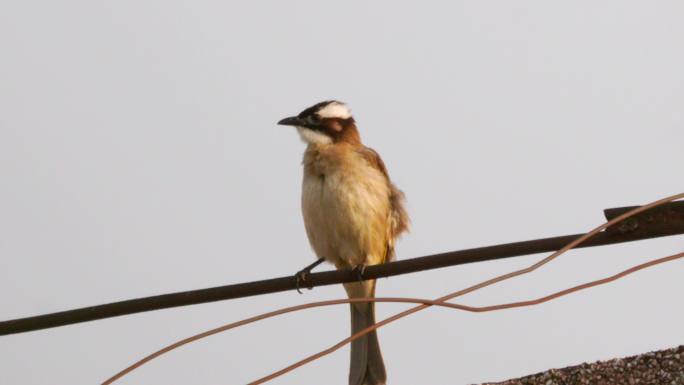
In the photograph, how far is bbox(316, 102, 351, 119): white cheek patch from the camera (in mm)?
8711

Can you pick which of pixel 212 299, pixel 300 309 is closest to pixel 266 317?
pixel 300 309

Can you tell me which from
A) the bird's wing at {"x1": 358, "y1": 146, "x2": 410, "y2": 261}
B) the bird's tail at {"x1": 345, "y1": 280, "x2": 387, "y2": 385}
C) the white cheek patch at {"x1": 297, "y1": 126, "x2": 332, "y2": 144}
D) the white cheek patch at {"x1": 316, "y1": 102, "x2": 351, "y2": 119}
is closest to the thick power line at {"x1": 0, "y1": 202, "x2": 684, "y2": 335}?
the bird's tail at {"x1": 345, "y1": 280, "x2": 387, "y2": 385}

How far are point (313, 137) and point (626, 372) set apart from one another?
418 centimetres

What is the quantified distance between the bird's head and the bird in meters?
0.01

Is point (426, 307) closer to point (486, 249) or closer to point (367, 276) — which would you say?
point (486, 249)

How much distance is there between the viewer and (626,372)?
4730 millimetres

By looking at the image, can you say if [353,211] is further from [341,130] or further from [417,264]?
[417,264]

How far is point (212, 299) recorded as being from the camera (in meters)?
4.69

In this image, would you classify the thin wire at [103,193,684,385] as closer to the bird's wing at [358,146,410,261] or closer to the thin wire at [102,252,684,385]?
the thin wire at [102,252,684,385]

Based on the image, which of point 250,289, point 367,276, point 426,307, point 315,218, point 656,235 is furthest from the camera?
point 315,218

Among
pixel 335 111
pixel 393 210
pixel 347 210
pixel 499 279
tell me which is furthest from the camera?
pixel 335 111

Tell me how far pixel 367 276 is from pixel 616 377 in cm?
143

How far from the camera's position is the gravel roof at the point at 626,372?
4645mm

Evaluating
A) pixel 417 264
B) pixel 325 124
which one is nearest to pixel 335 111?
pixel 325 124
